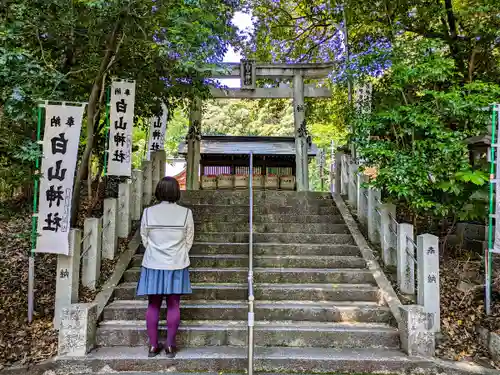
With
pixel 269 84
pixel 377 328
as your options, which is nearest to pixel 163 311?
pixel 377 328

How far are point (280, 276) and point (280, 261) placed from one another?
36cm

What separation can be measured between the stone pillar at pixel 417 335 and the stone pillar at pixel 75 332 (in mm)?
3418

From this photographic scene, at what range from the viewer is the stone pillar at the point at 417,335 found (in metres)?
3.88

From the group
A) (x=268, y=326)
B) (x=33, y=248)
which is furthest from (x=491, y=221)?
(x=33, y=248)

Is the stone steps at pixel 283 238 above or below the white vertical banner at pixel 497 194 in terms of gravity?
below

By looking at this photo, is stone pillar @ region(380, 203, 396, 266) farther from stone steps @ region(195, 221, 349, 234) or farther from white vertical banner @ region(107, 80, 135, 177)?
white vertical banner @ region(107, 80, 135, 177)

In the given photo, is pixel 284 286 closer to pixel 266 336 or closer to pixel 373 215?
pixel 266 336

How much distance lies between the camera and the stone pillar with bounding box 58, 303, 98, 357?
3.80 meters

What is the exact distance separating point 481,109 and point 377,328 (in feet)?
11.2

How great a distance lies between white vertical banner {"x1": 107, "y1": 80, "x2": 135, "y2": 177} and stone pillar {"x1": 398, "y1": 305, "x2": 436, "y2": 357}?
4943 millimetres

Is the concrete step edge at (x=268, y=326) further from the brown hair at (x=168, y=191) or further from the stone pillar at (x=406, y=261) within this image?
the brown hair at (x=168, y=191)

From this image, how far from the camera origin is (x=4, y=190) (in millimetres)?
8961

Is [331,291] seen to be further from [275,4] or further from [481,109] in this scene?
[275,4]

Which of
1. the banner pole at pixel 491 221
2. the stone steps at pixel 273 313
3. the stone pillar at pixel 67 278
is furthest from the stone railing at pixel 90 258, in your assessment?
the banner pole at pixel 491 221
